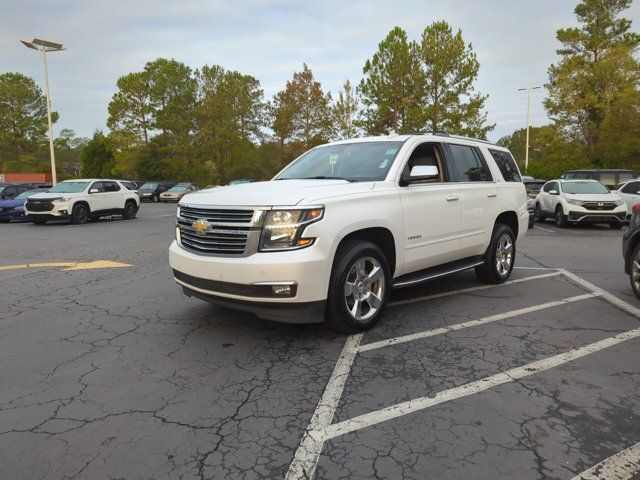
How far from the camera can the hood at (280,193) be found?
152 inches

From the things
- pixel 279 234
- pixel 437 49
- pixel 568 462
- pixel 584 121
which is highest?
pixel 437 49

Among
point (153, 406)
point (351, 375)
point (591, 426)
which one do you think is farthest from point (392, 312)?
point (153, 406)

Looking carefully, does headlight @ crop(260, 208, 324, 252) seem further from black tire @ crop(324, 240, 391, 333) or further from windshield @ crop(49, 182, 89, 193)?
windshield @ crop(49, 182, 89, 193)

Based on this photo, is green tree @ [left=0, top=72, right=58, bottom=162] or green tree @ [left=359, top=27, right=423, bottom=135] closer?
green tree @ [left=359, top=27, right=423, bottom=135]

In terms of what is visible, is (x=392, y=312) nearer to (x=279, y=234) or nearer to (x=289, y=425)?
(x=279, y=234)

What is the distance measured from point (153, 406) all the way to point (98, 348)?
1.36m

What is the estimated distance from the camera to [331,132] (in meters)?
45.5

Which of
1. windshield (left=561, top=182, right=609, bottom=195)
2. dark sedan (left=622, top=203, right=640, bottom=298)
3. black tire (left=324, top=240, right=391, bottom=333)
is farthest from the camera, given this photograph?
windshield (left=561, top=182, right=609, bottom=195)

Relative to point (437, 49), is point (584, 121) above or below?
below

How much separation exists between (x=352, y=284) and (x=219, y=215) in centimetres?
134

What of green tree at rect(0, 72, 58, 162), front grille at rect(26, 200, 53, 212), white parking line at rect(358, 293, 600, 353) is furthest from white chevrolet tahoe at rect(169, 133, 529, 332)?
green tree at rect(0, 72, 58, 162)

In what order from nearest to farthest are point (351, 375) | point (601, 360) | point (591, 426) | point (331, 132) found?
point (591, 426), point (351, 375), point (601, 360), point (331, 132)

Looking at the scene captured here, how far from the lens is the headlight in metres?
3.76

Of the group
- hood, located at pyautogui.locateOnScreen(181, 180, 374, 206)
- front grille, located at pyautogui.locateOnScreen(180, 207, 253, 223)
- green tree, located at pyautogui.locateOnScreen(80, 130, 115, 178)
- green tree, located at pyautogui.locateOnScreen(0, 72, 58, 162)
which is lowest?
front grille, located at pyautogui.locateOnScreen(180, 207, 253, 223)
